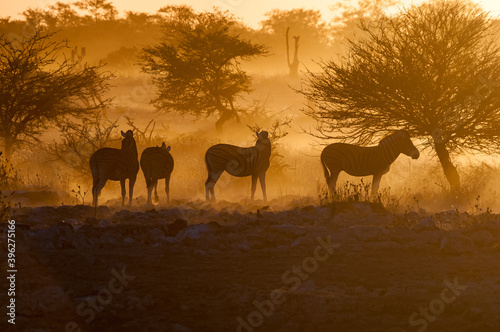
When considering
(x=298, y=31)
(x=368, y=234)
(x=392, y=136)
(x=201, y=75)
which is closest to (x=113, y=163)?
(x=392, y=136)

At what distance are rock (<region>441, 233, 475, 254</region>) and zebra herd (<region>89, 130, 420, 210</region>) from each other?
5.69 m

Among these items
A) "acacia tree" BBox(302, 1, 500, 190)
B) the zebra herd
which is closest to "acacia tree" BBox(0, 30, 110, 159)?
the zebra herd

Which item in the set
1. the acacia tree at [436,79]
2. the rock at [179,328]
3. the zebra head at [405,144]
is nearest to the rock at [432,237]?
the rock at [179,328]

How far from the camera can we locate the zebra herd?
15.0 meters

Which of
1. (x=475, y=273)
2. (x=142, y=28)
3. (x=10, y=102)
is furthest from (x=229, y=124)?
(x=142, y=28)

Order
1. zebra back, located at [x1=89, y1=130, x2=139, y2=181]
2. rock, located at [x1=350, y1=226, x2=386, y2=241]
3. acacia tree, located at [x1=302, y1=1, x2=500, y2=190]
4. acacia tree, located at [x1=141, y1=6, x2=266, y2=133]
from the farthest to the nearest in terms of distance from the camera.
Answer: acacia tree, located at [x1=141, y1=6, x2=266, y2=133] → acacia tree, located at [x1=302, y1=1, x2=500, y2=190] → zebra back, located at [x1=89, y1=130, x2=139, y2=181] → rock, located at [x1=350, y1=226, x2=386, y2=241]

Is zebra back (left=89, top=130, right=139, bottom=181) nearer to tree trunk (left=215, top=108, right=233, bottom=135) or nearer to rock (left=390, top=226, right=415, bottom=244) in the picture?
rock (left=390, top=226, right=415, bottom=244)

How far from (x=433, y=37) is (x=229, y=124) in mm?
20208

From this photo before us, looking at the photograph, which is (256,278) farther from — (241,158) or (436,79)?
(436,79)

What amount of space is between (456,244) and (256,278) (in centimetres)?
305

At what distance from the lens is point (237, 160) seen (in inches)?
615

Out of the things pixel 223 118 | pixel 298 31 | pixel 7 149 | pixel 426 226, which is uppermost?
pixel 298 31

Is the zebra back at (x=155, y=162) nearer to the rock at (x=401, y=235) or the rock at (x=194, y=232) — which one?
the rock at (x=194, y=232)

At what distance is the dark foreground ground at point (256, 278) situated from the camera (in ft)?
20.8
